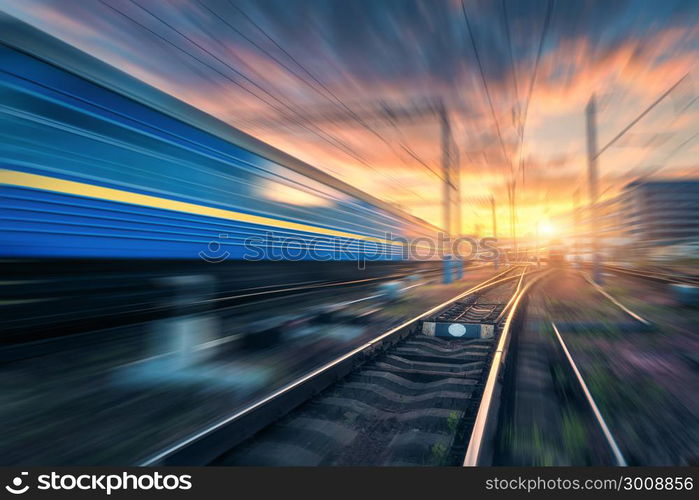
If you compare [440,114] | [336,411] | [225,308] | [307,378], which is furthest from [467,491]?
[440,114]

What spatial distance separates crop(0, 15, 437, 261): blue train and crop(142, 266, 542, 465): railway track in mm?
3150

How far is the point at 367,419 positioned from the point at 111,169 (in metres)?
4.36

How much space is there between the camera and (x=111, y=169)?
5.07 meters

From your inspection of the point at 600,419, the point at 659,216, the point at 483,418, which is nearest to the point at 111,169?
the point at 483,418

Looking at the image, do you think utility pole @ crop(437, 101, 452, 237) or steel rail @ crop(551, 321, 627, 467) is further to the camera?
utility pole @ crop(437, 101, 452, 237)

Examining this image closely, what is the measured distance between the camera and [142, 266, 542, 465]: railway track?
2744 mm

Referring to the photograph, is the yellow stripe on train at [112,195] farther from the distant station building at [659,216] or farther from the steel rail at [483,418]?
the distant station building at [659,216]

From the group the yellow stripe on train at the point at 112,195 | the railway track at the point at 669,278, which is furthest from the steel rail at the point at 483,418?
the railway track at the point at 669,278

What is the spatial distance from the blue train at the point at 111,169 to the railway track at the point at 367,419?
10.3 ft

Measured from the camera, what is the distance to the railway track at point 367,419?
108 inches

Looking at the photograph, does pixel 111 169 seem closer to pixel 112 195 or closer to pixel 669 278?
pixel 112 195

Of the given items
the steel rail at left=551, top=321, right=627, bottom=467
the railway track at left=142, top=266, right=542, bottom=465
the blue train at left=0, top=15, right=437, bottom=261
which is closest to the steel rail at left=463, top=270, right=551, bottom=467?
the railway track at left=142, top=266, right=542, bottom=465

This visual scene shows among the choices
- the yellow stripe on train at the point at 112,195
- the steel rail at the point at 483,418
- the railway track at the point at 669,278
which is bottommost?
the railway track at the point at 669,278

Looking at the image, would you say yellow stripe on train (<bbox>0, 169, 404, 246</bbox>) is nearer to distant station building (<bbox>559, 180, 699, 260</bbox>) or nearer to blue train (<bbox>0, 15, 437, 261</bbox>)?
blue train (<bbox>0, 15, 437, 261</bbox>)
